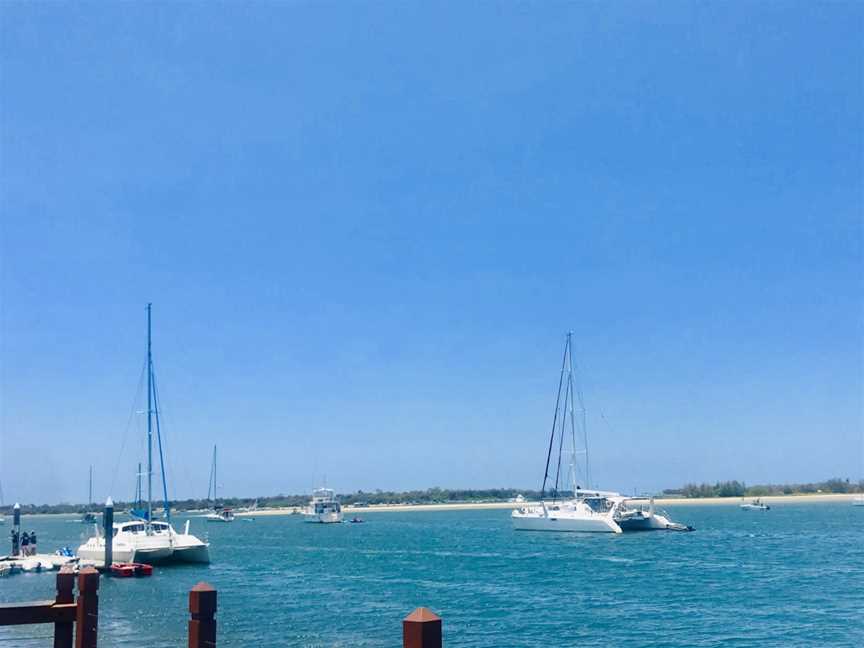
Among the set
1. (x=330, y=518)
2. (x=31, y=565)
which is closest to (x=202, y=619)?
(x=31, y=565)

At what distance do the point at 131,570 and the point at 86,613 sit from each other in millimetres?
39989

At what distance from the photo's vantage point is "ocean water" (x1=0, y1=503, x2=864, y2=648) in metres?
29.2

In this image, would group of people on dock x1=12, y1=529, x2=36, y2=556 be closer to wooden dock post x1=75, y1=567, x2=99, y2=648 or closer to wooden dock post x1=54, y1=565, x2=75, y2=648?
wooden dock post x1=54, y1=565, x2=75, y2=648

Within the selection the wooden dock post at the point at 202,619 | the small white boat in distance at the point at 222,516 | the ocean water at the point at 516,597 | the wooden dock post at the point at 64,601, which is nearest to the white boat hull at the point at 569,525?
the ocean water at the point at 516,597

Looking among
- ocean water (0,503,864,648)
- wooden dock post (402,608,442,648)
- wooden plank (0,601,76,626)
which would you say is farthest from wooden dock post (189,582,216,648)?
ocean water (0,503,864,648)

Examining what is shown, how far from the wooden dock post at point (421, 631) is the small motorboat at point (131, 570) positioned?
146 feet

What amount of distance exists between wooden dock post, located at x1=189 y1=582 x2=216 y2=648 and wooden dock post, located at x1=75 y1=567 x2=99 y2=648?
71.6 inches

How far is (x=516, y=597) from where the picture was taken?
3991 centimetres

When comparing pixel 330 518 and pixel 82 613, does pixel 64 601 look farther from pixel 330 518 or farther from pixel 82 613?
pixel 330 518

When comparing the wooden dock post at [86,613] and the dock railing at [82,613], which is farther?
the wooden dock post at [86,613]

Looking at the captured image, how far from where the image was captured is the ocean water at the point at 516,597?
29203mm

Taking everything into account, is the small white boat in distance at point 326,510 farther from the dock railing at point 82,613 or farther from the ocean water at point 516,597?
the dock railing at point 82,613

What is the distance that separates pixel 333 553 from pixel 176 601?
3723cm

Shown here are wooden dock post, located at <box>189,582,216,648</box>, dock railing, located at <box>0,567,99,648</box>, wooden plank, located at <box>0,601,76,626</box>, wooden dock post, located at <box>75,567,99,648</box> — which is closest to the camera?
wooden dock post, located at <box>189,582,216,648</box>
